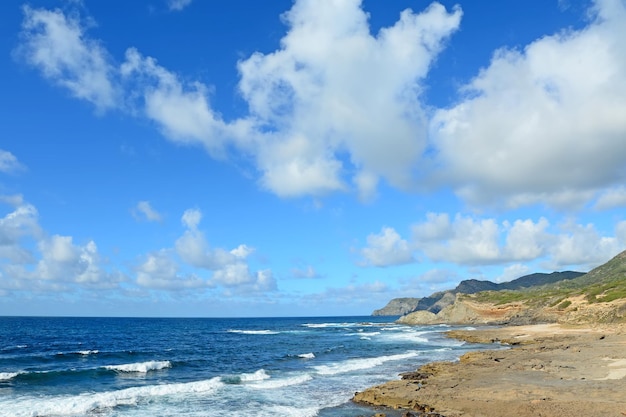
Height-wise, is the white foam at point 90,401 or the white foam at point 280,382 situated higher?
the white foam at point 90,401

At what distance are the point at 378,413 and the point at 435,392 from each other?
4.76m

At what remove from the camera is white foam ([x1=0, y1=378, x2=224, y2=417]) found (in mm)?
26984

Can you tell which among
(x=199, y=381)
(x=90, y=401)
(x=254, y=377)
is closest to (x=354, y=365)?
(x=254, y=377)

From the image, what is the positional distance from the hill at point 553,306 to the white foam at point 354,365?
156ft

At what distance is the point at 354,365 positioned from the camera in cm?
4575

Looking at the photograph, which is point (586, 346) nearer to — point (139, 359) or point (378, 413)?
point (378, 413)

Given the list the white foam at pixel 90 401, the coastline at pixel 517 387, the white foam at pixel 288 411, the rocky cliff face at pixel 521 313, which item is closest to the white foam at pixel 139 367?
the white foam at pixel 90 401

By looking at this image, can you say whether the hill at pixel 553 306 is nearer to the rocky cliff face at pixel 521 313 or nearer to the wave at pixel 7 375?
Result: the rocky cliff face at pixel 521 313

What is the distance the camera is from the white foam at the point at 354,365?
42156 millimetres

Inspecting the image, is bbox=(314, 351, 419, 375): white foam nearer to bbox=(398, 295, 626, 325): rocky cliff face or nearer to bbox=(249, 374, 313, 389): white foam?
bbox=(249, 374, 313, 389): white foam

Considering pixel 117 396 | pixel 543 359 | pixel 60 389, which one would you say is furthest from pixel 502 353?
pixel 60 389

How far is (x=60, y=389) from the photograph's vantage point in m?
34.6

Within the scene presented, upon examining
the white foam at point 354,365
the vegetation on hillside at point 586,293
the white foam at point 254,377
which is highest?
the vegetation on hillside at point 586,293

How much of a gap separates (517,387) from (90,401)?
27.0 meters
